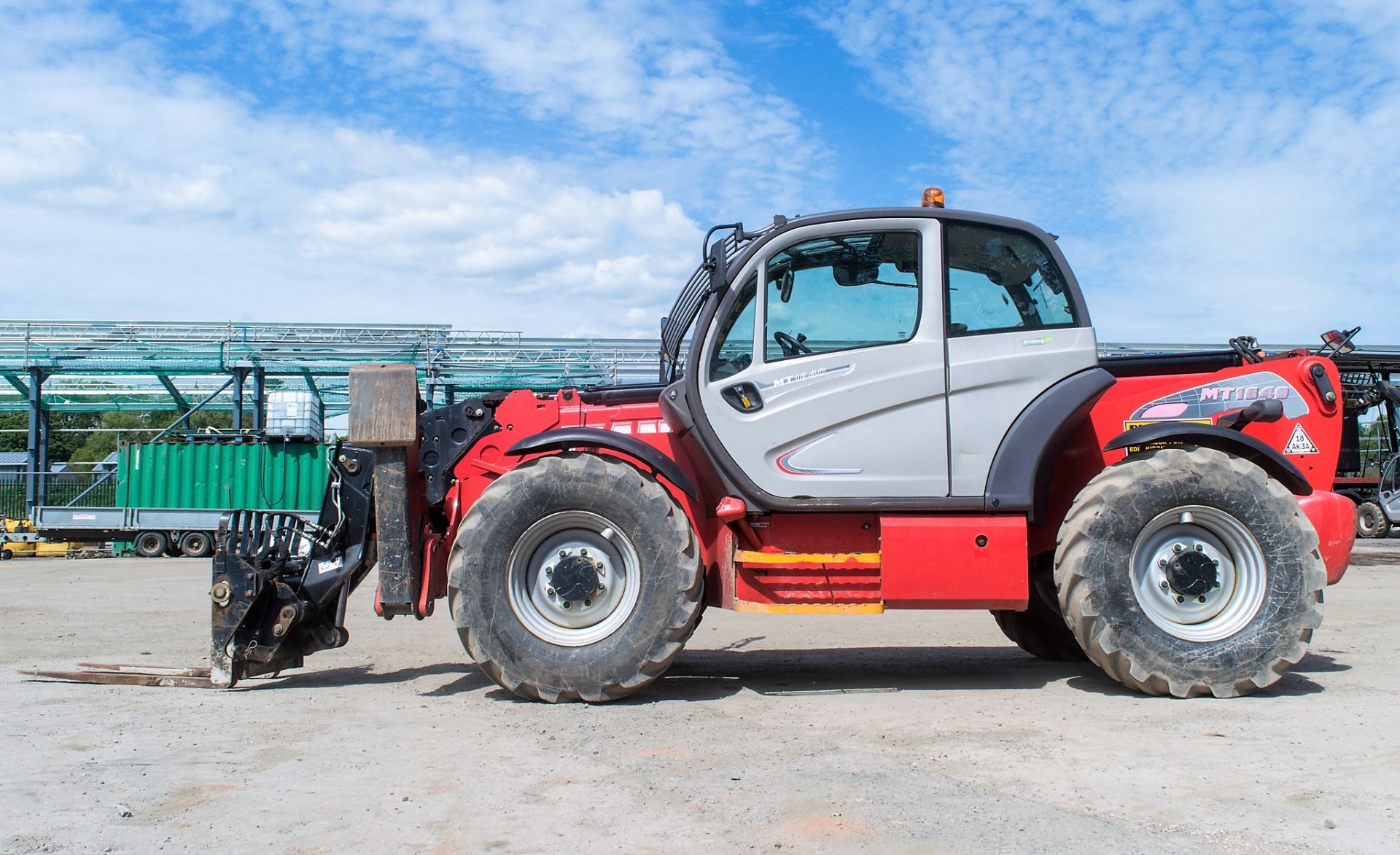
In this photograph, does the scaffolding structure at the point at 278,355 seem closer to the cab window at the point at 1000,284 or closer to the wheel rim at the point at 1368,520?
the wheel rim at the point at 1368,520

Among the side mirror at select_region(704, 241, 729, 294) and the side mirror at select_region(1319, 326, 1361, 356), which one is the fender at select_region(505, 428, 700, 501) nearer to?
the side mirror at select_region(704, 241, 729, 294)

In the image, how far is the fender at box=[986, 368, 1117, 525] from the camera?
19.5 ft

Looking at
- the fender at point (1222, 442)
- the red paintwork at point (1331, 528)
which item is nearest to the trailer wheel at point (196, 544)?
the fender at point (1222, 442)

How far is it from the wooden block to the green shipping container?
21082 millimetres

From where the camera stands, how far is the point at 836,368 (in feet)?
19.9

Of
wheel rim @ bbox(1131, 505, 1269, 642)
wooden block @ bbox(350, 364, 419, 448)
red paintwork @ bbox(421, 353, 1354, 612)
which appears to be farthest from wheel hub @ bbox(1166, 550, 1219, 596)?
wooden block @ bbox(350, 364, 419, 448)

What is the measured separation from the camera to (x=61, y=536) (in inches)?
1026

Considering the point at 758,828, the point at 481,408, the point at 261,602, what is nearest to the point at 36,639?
the point at 261,602

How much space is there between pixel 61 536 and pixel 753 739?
26.6m

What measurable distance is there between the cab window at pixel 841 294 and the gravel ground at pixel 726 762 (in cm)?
210

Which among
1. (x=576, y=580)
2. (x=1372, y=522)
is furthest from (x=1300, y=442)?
(x=1372, y=522)

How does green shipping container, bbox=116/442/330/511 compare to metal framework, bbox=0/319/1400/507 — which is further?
metal framework, bbox=0/319/1400/507

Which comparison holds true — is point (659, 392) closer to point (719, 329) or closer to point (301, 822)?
point (719, 329)

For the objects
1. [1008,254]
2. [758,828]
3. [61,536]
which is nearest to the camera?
[758,828]
